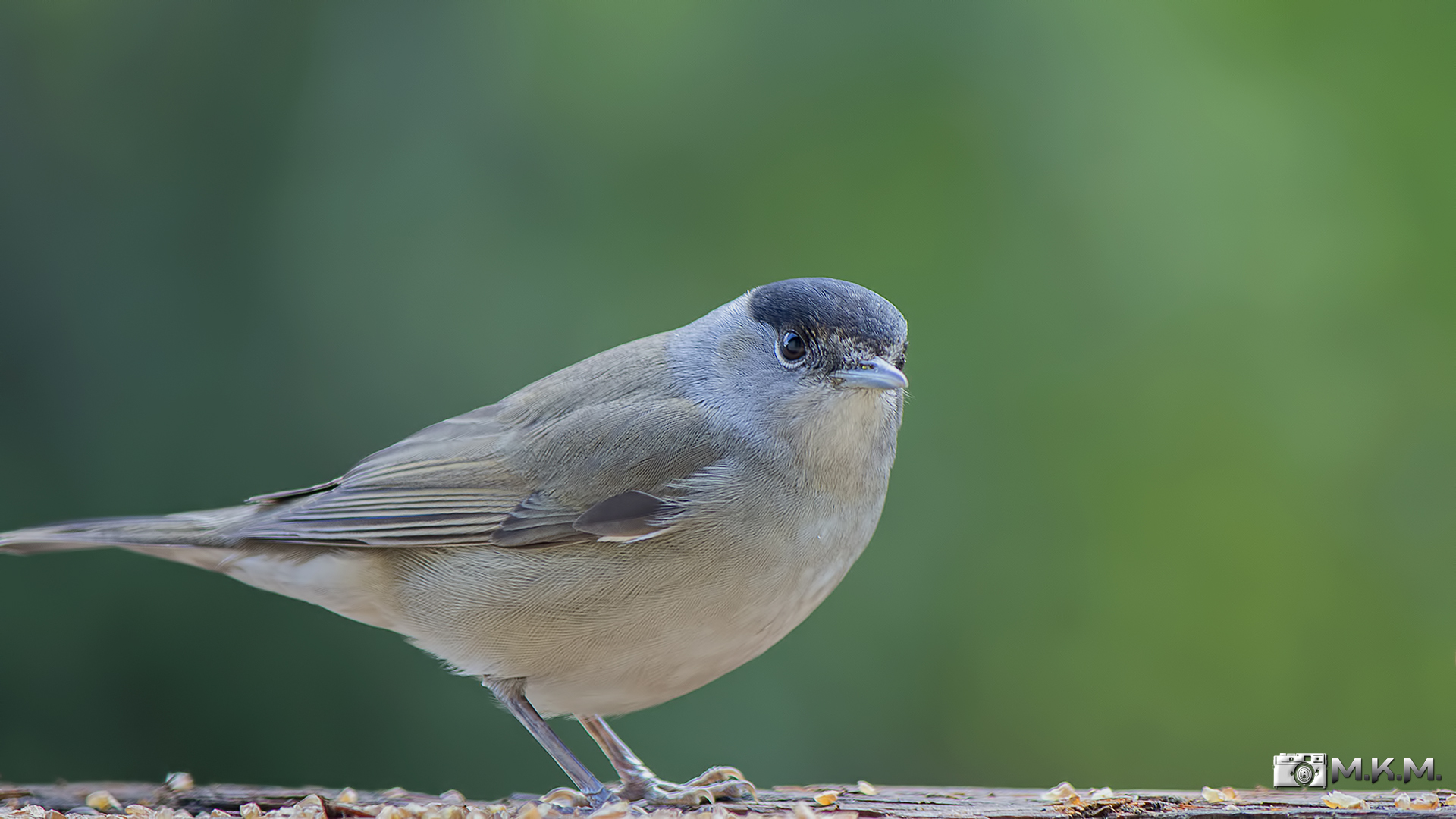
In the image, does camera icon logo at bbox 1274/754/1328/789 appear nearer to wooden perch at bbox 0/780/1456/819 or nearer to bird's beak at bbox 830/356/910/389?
wooden perch at bbox 0/780/1456/819

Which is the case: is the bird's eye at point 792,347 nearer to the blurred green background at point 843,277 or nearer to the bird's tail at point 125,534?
the bird's tail at point 125,534

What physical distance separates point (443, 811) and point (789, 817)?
89 centimetres

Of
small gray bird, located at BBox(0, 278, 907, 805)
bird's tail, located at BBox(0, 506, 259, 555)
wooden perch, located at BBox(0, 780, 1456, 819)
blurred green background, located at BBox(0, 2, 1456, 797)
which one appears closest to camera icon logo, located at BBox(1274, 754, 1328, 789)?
wooden perch, located at BBox(0, 780, 1456, 819)

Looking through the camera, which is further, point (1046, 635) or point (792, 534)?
point (1046, 635)

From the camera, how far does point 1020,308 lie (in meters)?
5.70

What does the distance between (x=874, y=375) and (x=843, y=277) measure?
2.46m

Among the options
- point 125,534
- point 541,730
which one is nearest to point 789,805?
point 541,730

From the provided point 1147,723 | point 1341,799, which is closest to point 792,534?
point 1341,799

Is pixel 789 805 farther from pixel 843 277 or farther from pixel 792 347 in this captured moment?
pixel 843 277

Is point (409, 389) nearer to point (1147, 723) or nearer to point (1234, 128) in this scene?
point (1147, 723)

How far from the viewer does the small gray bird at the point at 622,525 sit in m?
3.37

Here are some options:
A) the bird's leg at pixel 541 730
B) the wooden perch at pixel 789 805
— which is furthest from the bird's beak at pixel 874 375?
the bird's leg at pixel 541 730

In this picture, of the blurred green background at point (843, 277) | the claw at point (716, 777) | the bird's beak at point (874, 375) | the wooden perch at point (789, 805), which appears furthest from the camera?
the blurred green background at point (843, 277)

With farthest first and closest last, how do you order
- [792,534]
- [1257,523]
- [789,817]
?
[1257,523] → [792,534] → [789,817]
